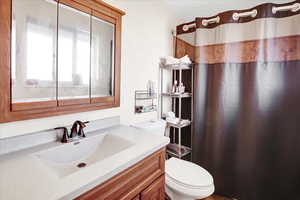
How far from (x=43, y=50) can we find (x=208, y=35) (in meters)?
1.65

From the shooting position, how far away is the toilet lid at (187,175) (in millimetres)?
1293

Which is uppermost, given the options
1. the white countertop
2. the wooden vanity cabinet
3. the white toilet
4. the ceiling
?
the ceiling

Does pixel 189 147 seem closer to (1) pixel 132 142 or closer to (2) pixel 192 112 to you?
(2) pixel 192 112

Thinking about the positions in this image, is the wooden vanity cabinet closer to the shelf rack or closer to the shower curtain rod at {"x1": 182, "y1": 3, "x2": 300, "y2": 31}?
the shelf rack

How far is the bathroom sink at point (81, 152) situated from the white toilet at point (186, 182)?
1.51 ft

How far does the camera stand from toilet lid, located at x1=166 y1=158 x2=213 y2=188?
1293mm

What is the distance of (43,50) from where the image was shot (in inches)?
38.4

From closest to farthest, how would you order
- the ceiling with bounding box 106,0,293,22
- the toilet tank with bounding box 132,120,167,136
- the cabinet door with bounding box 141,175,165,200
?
the cabinet door with bounding box 141,175,165,200, the toilet tank with bounding box 132,120,167,136, the ceiling with bounding box 106,0,293,22

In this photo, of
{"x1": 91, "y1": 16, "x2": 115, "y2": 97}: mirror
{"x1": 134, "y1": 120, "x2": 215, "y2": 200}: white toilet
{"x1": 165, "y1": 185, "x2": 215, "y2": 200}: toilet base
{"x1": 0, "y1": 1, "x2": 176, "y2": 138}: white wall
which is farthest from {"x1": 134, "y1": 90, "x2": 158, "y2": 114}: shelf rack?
{"x1": 165, "y1": 185, "x2": 215, "y2": 200}: toilet base

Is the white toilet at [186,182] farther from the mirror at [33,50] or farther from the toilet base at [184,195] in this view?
the mirror at [33,50]

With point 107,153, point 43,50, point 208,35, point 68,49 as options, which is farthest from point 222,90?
point 43,50

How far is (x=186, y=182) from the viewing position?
129cm

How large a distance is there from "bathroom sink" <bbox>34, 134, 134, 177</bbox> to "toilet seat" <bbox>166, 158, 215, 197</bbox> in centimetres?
54

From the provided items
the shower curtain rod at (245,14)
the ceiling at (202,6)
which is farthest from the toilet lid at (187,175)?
the ceiling at (202,6)
